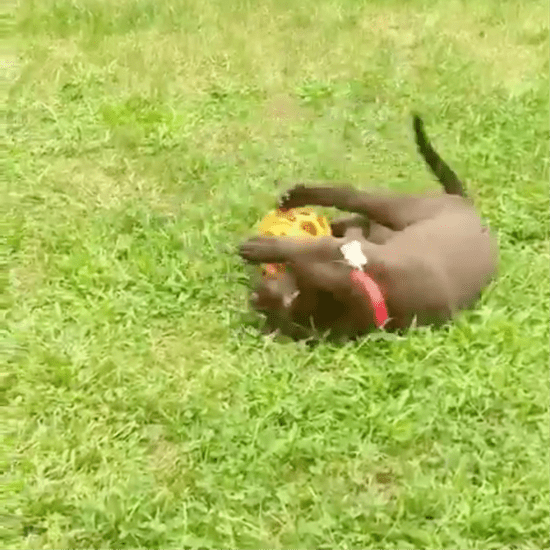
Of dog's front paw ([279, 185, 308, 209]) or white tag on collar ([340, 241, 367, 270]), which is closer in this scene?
white tag on collar ([340, 241, 367, 270])

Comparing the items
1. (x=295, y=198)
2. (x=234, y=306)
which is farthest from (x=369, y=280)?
(x=295, y=198)

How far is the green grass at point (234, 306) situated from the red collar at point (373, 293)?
0.09 m

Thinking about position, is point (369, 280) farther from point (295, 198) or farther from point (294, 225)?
point (295, 198)

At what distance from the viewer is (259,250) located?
3959 millimetres

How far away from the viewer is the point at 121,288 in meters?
4.25

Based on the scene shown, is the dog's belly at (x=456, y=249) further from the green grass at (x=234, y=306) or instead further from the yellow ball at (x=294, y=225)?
the yellow ball at (x=294, y=225)

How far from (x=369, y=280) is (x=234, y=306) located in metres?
0.56

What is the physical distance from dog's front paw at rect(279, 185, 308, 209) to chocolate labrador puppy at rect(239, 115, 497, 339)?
0.42 metres

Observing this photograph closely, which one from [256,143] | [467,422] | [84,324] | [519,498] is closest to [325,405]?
[467,422]

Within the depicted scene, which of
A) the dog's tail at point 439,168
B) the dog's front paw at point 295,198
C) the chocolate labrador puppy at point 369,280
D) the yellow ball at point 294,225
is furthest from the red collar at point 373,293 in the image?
the dog's tail at point 439,168

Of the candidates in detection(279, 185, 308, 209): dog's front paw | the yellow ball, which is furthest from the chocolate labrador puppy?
detection(279, 185, 308, 209): dog's front paw

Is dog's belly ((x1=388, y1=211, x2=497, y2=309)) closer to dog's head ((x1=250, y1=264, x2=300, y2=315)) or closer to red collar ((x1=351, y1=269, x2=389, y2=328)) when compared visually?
red collar ((x1=351, y1=269, x2=389, y2=328))

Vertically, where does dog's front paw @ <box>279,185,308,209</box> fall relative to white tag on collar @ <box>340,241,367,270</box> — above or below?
below

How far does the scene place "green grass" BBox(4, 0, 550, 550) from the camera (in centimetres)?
324
